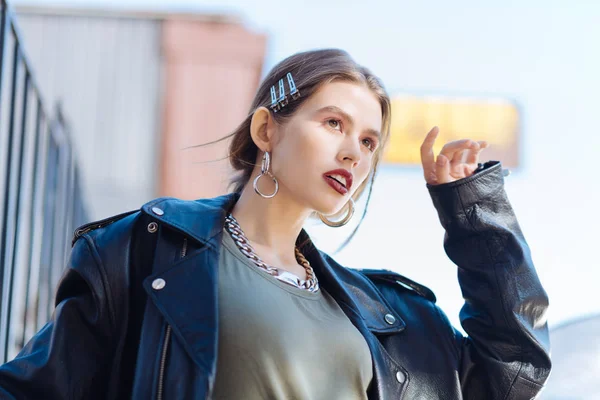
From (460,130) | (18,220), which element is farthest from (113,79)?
(18,220)

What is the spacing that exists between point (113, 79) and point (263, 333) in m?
9.47

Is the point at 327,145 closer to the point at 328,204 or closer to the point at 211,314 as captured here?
the point at 328,204

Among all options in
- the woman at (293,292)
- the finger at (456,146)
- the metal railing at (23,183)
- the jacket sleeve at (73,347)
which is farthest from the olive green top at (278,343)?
the metal railing at (23,183)

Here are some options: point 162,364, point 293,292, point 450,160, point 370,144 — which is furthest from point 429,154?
point 162,364

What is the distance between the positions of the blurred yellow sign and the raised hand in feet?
16.6

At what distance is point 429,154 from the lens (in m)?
2.41

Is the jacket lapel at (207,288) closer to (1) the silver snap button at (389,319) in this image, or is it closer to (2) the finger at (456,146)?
(1) the silver snap button at (389,319)

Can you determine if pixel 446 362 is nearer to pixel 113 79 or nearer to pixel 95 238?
pixel 95 238

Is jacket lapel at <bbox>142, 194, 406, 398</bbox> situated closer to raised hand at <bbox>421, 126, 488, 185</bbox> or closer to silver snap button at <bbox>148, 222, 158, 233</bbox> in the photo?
silver snap button at <bbox>148, 222, 158, 233</bbox>

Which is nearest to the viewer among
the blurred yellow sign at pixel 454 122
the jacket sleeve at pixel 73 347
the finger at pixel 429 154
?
the jacket sleeve at pixel 73 347

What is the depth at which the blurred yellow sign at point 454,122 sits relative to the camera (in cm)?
764

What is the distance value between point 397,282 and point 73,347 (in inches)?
37.7

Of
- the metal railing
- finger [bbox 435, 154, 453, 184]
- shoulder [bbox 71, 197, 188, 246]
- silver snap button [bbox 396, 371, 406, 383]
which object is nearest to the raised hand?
finger [bbox 435, 154, 453, 184]

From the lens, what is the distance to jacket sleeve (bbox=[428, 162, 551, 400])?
2281 millimetres
